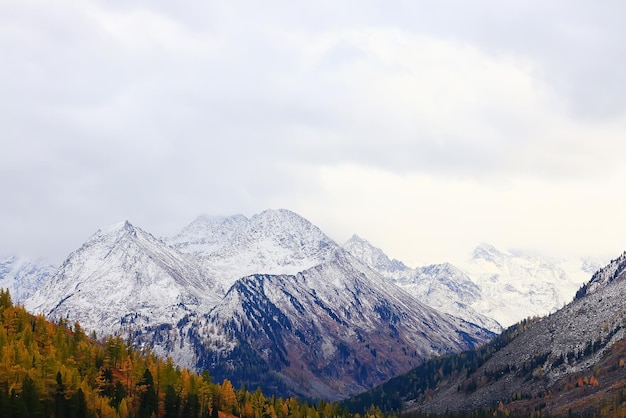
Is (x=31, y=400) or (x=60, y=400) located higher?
(x=31, y=400)

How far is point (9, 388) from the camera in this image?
187 metres

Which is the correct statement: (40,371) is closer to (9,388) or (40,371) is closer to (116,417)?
(9,388)

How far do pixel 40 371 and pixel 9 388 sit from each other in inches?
421

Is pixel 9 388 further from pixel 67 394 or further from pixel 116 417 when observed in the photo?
pixel 116 417

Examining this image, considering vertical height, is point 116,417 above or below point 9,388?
below

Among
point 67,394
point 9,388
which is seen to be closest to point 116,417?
point 67,394

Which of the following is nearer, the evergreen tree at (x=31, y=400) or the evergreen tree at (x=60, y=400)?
the evergreen tree at (x=31, y=400)

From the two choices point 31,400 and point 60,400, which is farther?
point 60,400

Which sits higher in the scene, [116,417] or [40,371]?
[40,371]

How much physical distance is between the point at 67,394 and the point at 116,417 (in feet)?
48.6

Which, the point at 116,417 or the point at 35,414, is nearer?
the point at 35,414

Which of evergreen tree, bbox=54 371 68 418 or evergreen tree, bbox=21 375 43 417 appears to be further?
evergreen tree, bbox=54 371 68 418

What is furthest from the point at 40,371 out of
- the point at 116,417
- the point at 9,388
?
the point at 116,417

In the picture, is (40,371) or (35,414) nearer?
(35,414)
